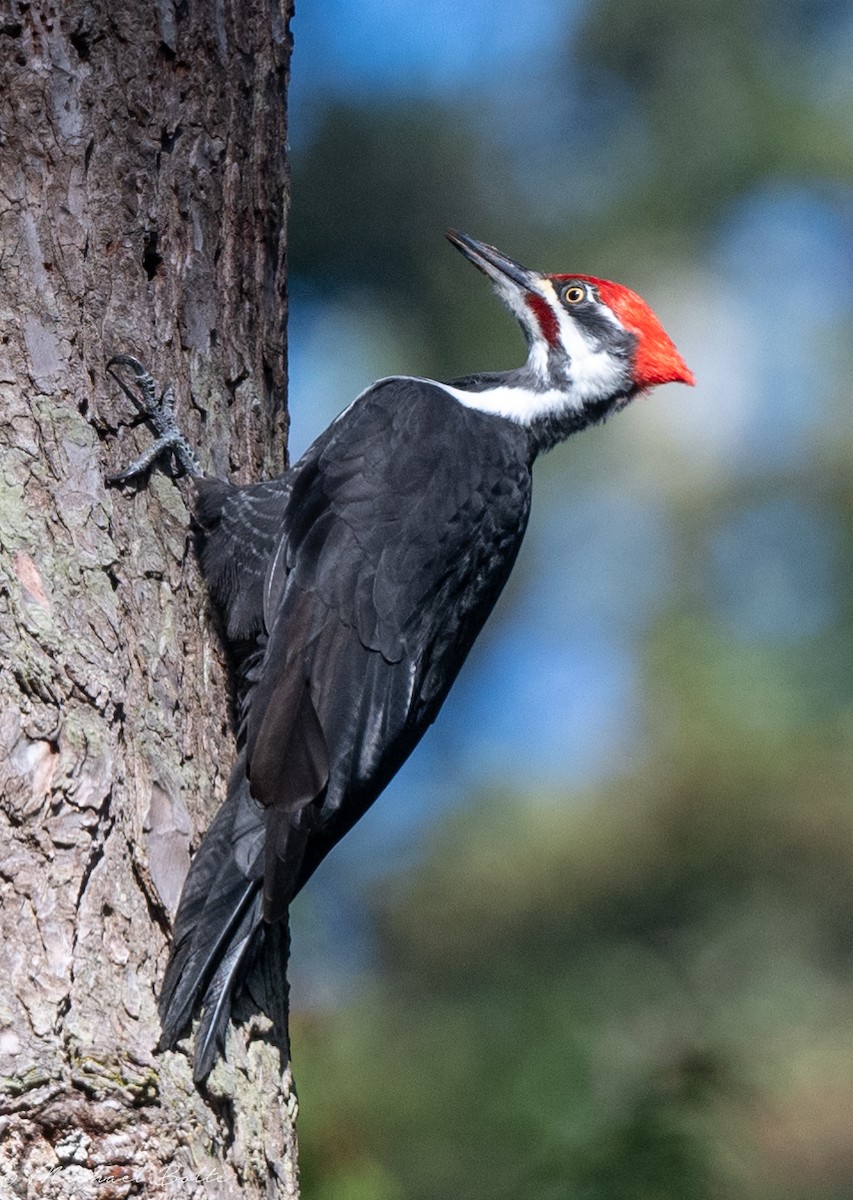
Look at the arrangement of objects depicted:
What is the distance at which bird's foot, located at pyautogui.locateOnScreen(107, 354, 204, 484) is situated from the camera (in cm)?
281

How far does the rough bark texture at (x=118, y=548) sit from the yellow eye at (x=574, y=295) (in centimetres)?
114

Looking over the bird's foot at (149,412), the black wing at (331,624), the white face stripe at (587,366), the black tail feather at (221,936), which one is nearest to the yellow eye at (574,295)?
the white face stripe at (587,366)

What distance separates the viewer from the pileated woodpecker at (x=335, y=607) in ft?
8.63

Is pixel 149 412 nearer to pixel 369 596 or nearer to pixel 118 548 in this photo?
pixel 118 548

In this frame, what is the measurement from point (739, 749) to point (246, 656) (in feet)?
11.8

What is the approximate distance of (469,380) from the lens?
4043 millimetres

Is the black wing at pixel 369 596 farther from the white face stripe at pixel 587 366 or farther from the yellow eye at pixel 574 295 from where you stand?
the yellow eye at pixel 574 295

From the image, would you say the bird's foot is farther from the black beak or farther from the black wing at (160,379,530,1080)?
the black beak

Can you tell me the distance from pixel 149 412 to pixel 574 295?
5.60 ft

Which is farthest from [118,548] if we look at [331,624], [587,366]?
[587,366]

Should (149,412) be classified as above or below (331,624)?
above

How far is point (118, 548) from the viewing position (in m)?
2.69

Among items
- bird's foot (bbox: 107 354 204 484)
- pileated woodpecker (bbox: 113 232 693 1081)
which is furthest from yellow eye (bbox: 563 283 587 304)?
bird's foot (bbox: 107 354 204 484)

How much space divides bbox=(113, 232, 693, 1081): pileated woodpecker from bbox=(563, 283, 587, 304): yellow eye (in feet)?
0.97
